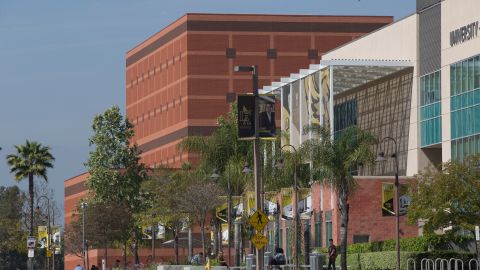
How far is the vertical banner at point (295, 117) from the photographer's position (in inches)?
4090

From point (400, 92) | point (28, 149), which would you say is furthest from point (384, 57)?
point (28, 149)

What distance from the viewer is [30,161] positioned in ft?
408

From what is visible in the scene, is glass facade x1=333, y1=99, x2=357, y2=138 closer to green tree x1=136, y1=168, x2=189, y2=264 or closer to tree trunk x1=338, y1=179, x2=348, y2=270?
green tree x1=136, y1=168, x2=189, y2=264

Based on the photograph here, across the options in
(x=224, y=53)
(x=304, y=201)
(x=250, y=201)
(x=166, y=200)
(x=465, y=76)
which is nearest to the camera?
(x=304, y=201)

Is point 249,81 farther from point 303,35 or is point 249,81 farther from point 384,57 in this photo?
point 384,57

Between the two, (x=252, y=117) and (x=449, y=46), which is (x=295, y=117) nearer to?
(x=449, y=46)

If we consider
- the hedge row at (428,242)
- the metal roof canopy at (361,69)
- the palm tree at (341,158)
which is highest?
the metal roof canopy at (361,69)

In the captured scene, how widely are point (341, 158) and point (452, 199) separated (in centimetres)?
939

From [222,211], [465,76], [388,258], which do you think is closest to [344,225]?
[388,258]

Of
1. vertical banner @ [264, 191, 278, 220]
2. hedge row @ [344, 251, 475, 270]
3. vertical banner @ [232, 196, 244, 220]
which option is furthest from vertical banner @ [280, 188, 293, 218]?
vertical banner @ [232, 196, 244, 220]

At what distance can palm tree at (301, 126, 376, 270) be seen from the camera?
7119 centimetres

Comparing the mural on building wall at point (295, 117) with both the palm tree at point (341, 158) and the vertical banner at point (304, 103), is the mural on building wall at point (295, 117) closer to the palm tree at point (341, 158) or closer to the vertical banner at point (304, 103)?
the vertical banner at point (304, 103)

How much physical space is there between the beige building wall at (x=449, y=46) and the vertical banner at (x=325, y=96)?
412 inches

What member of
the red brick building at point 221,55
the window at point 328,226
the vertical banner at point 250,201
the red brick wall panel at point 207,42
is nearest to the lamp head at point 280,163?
the vertical banner at point 250,201
